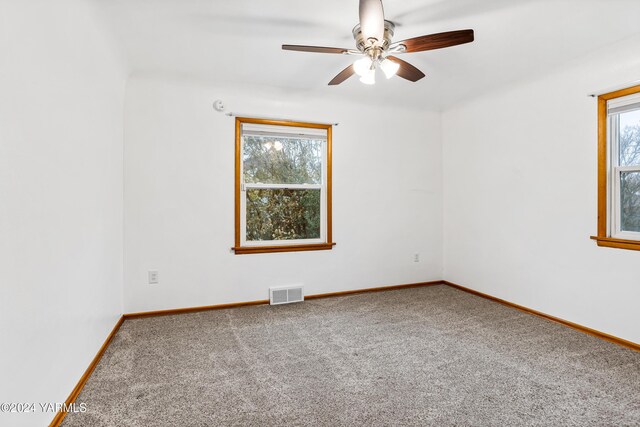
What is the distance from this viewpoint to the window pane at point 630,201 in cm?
258

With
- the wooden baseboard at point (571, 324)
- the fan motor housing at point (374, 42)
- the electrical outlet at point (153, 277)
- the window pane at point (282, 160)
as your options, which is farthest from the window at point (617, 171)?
the electrical outlet at point (153, 277)

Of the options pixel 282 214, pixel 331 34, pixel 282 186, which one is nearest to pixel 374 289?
pixel 282 214

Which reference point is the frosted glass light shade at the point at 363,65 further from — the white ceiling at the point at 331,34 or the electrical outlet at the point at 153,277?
the electrical outlet at the point at 153,277

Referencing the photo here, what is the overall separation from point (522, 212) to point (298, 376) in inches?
107

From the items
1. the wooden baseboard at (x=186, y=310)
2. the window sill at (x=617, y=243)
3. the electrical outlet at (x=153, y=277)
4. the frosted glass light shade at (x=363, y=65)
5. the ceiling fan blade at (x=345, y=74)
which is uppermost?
the ceiling fan blade at (x=345, y=74)

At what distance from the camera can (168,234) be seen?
127 inches

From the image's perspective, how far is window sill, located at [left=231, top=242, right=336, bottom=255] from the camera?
137 inches

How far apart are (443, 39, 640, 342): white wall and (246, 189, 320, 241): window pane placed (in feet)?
6.17

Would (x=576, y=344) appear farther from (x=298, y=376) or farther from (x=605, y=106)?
(x=298, y=376)

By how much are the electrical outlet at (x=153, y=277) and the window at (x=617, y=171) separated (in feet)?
12.9

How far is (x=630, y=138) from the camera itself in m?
2.60

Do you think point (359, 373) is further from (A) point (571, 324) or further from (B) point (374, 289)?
(A) point (571, 324)

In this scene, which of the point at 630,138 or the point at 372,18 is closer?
the point at 372,18

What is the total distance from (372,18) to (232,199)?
7.38 ft
